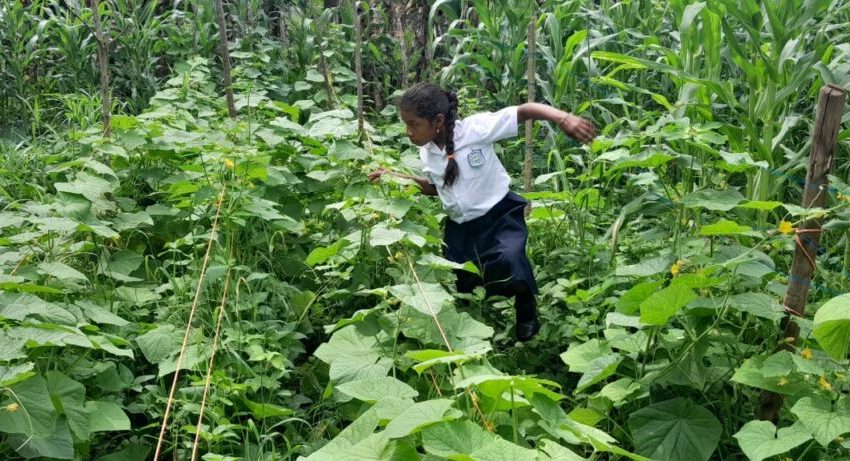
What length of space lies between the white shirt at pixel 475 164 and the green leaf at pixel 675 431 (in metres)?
1.21

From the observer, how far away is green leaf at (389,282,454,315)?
261cm

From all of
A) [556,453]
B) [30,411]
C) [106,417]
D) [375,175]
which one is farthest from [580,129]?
[30,411]

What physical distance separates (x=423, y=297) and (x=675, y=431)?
83cm

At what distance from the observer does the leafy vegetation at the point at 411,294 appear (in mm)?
2316

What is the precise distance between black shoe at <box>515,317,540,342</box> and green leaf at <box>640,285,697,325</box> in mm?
946

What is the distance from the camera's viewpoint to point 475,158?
356 cm

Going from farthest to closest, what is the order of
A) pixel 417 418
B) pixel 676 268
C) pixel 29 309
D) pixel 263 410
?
1. pixel 263 410
2. pixel 676 268
3. pixel 29 309
4. pixel 417 418

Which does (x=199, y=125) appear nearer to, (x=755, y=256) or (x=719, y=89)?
(x=719, y=89)

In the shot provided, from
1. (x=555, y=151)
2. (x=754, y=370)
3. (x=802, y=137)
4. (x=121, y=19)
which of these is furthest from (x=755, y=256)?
(x=121, y=19)

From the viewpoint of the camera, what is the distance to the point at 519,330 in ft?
11.3

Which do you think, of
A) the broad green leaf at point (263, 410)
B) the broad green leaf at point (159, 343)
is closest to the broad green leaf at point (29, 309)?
the broad green leaf at point (159, 343)

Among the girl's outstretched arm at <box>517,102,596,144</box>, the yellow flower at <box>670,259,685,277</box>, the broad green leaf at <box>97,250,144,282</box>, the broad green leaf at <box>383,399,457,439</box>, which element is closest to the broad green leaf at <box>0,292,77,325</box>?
the broad green leaf at <box>97,250,144,282</box>

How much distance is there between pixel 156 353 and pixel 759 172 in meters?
2.42

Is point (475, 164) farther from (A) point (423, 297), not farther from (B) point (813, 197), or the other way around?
(B) point (813, 197)
